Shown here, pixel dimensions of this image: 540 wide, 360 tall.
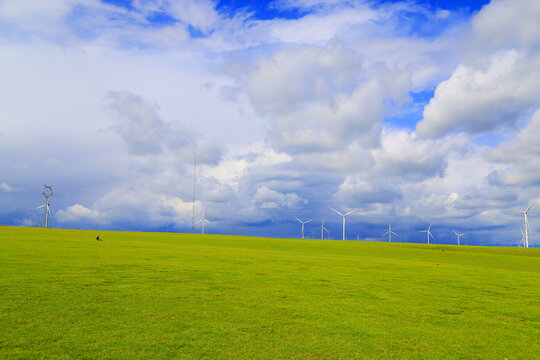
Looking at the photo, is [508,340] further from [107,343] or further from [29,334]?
[29,334]

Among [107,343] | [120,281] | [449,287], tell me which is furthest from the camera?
[449,287]

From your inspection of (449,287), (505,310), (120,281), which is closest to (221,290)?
(120,281)

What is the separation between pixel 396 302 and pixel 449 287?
813 centimetres

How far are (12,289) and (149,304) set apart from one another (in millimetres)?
5937

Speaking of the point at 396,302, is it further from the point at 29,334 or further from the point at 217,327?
the point at 29,334

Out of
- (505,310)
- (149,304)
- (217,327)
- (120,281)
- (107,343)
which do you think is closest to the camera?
(107,343)

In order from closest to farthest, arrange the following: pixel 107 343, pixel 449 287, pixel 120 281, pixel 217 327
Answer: pixel 107 343, pixel 217 327, pixel 120 281, pixel 449 287

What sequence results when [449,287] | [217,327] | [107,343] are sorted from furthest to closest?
1. [449,287]
2. [217,327]
3. [107,343]

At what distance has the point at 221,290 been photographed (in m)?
18.0

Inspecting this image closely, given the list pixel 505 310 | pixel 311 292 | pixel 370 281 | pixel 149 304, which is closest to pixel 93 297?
pixel 149 304

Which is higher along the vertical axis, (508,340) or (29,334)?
(29,334)

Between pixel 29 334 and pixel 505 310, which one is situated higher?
pixel 29 334

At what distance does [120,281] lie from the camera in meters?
18.9

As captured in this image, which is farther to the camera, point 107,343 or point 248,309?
point 248,309
